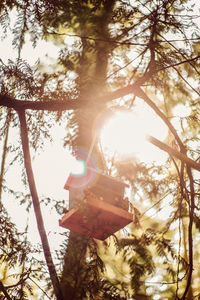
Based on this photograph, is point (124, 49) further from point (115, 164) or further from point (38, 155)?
point (38, 155)

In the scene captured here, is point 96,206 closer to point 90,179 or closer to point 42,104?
point 90,179

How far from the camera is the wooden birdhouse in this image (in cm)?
304

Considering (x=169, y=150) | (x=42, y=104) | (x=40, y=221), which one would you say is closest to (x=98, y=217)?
(x=40, y=221)

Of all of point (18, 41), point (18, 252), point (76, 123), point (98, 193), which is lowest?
point (18, 252)

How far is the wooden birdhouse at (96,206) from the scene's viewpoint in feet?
9.97

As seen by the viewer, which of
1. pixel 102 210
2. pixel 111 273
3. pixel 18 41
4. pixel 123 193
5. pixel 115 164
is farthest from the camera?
pixel 111 273

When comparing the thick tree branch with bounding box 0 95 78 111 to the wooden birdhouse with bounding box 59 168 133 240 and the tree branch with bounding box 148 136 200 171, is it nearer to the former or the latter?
the tree branch with bounding box 148 136 200 171

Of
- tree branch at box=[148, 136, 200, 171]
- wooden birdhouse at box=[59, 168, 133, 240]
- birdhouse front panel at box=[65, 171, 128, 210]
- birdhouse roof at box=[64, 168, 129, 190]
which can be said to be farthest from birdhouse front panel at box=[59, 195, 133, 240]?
tree branch at box=[148, 136, 200, 171]

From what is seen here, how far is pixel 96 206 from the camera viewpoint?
3182 mm

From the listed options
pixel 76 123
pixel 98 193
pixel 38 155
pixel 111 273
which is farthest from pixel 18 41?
pixel 111 273

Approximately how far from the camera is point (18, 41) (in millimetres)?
3459

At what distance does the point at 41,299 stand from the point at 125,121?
222 centimetres

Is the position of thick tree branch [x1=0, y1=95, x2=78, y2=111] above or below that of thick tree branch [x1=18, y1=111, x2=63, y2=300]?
above

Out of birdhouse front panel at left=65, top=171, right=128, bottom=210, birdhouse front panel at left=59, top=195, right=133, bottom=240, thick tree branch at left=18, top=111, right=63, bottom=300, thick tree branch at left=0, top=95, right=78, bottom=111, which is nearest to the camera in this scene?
thick tree branch at left=18, top=111, right=63, bottom=300
